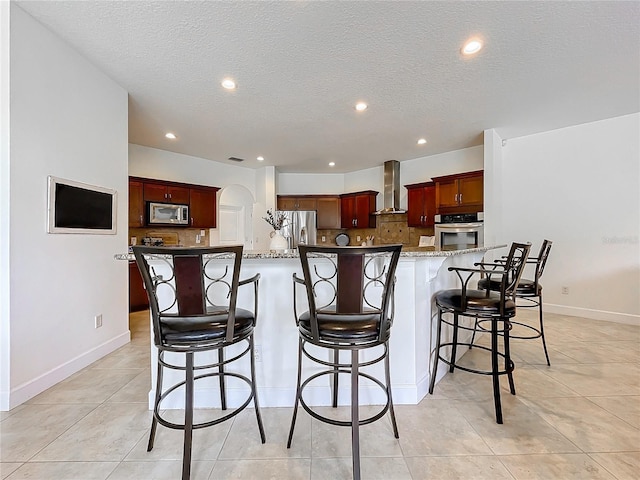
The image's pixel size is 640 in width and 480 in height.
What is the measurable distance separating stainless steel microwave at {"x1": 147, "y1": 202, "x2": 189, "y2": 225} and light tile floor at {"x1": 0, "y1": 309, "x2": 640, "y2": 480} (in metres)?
2.94

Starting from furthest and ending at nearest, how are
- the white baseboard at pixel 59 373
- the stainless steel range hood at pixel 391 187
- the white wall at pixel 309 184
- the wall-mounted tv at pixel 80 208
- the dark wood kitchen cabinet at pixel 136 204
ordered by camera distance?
the white wall at pixel 309 184 → the stainless steel range hood at pixel 391 187 → the dark wood kitchen cabinet at pixel 136 204 → the wall-mounted tv at pixel 80 208 → the white baseboard at pixel 59 373

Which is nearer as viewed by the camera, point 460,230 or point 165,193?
point 460,230

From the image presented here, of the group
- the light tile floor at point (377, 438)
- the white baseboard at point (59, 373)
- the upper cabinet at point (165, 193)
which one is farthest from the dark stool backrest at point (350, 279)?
the upper cabinet at point (165, 193)

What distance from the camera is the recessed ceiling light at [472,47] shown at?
2227mm

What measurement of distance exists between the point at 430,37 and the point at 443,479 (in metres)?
2.81

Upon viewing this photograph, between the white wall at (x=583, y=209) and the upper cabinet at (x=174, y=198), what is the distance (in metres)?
5.13

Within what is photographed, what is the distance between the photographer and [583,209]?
392 cm

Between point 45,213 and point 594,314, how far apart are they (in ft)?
20.2

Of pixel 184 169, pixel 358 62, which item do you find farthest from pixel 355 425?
pixel 184 169

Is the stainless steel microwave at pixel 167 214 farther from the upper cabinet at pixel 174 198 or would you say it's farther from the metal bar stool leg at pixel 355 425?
the metal bar stool leg at pixel 355 425

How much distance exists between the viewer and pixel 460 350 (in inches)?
103

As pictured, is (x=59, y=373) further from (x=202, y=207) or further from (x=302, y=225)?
(x=302, y=225)

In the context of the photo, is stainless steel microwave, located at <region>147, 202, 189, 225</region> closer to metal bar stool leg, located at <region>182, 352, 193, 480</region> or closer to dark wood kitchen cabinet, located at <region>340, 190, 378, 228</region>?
dark wood kitchen cabinet, located at <region>340, 190, 378, 228</region>

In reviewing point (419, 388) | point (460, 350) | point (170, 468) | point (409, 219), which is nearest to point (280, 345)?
point (170, 468)
